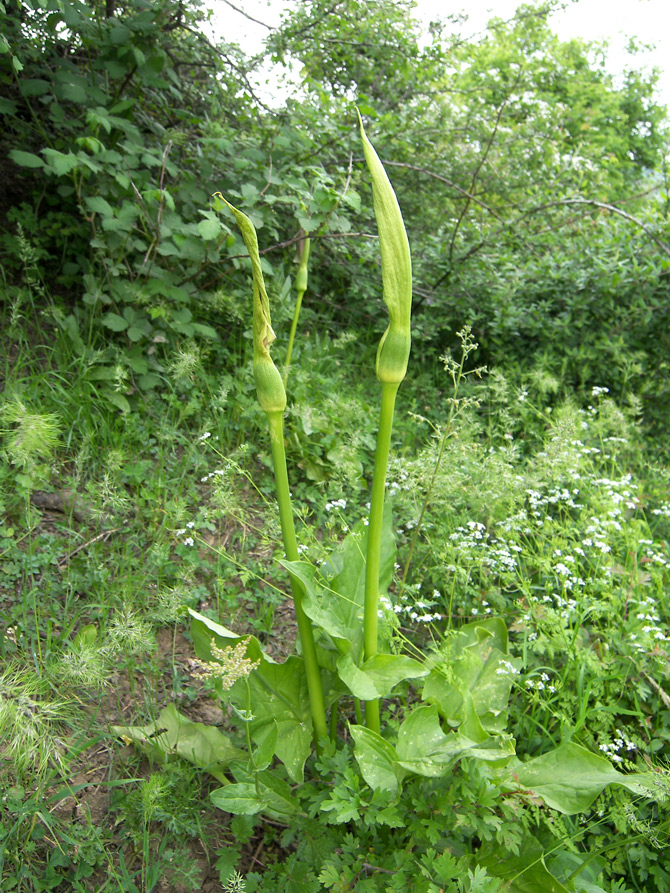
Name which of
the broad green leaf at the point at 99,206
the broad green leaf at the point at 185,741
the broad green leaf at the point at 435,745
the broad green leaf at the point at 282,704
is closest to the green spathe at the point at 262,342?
the broad green leaf at the point at 282,704

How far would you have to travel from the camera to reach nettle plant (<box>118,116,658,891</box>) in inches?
47.6

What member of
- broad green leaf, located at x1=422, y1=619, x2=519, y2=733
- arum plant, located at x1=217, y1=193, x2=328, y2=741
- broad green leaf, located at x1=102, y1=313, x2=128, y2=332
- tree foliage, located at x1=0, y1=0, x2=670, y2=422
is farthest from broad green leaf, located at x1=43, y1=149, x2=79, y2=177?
broad green leaf, located at x1=422, y1=619, x2=519, y2=733

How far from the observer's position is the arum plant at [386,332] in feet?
3.55

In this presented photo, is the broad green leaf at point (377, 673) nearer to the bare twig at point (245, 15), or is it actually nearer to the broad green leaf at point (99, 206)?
the broad green leaf at point (99, 206)

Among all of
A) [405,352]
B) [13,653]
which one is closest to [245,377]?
[13,653]

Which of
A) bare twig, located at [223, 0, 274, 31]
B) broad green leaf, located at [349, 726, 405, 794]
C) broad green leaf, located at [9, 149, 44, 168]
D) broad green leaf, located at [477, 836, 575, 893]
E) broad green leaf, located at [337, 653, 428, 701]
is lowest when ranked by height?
broad green leaf, located at [477, 836, 575, 893]

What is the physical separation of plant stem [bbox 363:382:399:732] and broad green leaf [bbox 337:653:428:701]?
1.3 inches

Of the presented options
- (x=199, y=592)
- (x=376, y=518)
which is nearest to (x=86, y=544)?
(x=199, y=592)

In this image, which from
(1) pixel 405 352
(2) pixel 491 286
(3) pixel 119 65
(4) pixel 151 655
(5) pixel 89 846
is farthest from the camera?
(2) pixel 491 286

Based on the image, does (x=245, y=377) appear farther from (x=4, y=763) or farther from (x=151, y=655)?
(x=4, y=763)

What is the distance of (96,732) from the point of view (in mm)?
1606

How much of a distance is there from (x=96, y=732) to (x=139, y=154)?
95.7 inches

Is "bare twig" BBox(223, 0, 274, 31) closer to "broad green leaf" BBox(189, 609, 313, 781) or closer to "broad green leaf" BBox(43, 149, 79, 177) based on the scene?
"broad green leaf" BBox(43, 149, 79, 177)

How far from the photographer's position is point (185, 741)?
155 centimetres
